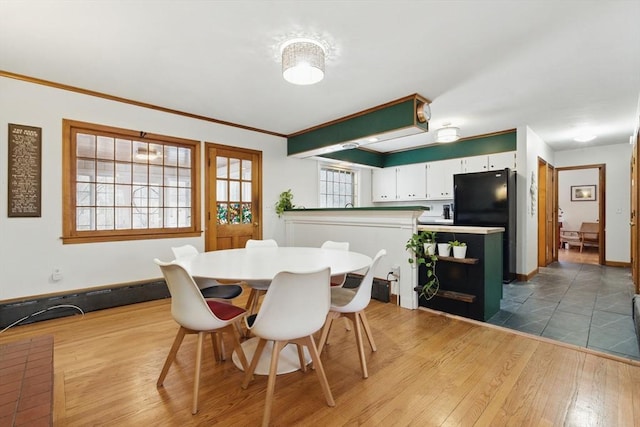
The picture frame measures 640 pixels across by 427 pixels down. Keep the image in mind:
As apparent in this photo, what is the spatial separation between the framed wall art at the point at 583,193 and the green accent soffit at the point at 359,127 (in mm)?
7910

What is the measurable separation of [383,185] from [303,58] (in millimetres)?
4854

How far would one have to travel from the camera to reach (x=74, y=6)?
1.91 metres

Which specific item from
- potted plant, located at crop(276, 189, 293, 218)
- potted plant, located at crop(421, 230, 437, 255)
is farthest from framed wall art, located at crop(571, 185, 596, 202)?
potted plant, located at crop(276, 189, 293, 218)

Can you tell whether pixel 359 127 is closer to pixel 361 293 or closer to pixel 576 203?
pixel 361 293

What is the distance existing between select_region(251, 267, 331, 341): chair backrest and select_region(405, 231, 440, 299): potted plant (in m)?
1.90

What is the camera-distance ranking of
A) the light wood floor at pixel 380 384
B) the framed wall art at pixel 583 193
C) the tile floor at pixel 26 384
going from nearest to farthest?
1. the tile floor at pixel 26 384
2. the light wood floor at pixel 380 384
3. the framed wall art at pixel 583 193

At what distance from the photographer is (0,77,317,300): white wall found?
2.84m

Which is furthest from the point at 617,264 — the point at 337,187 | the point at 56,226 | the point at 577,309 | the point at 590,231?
the point at 56,226

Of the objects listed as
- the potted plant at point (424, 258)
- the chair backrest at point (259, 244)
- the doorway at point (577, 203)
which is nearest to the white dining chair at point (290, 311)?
the chair backrest at point (259, 244)

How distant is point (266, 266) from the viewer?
76.7 inches

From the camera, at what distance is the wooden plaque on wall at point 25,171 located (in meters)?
2.84

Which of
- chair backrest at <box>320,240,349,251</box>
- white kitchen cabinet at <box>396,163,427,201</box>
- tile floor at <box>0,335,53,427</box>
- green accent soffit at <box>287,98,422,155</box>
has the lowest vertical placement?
tile floor at <box>0,335,53,427</box>

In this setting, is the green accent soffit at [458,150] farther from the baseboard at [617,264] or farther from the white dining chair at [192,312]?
the white dining chair at [192,312]

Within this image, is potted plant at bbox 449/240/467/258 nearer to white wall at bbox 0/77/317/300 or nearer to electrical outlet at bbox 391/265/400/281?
electrical outlet at bbox 391/265/400/281
